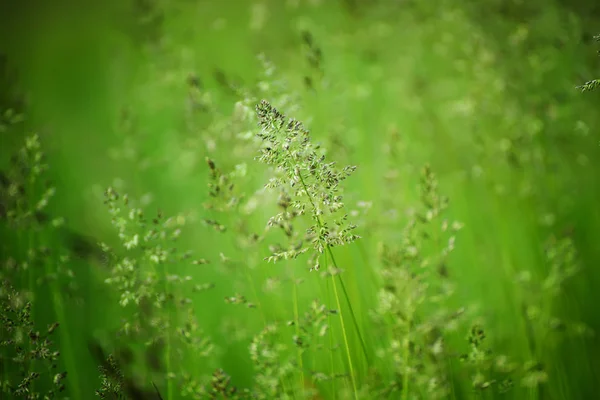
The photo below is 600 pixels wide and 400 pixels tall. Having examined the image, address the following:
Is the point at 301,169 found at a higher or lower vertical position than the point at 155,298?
higher

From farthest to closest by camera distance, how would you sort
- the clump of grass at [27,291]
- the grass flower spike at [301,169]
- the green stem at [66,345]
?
the green stem at [66,345] < the clump of grass at [27,291] < the grass flower spike at [301,169]

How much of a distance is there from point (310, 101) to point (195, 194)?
0.92 m

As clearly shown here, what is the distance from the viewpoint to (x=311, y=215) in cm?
119

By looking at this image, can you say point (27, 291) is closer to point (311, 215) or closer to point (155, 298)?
point (155, 298)

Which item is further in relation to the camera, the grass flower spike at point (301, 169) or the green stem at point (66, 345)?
the green stem at point (66, 345)

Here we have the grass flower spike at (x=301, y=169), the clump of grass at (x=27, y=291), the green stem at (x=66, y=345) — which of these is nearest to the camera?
the grass flower spike at (x=301, y=169)

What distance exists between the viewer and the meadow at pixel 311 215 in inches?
49.3

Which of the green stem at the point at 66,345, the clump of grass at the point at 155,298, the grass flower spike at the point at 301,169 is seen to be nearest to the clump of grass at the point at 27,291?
the green stem at the point at 66,345

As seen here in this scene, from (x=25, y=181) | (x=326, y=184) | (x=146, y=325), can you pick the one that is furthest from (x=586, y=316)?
(x=25, y=181)

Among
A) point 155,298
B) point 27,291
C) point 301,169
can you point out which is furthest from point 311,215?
point 27,291

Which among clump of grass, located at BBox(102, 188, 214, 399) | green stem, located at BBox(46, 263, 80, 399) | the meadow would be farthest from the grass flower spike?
green stem, located at BBox(46, 263, 80, 399)

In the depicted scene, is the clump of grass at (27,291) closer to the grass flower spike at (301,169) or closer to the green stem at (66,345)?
the green stem at (66,345)

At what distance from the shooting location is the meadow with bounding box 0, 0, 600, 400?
1253mm

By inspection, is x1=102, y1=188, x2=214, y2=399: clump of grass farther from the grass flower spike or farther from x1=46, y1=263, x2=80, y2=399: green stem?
the grass flower spike
